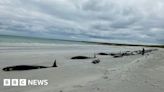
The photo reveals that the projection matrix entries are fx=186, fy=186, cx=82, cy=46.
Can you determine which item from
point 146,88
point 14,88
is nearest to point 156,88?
point 146,88

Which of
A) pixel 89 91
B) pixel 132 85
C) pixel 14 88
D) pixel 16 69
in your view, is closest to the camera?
pixel 89 91

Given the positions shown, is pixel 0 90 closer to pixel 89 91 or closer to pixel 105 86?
pixel 89 91

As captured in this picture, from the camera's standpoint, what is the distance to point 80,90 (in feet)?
23.0

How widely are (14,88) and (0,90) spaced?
50cm

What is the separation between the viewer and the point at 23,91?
22.7 feet

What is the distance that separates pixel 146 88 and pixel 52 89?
378cm

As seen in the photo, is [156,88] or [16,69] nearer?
[156,88]

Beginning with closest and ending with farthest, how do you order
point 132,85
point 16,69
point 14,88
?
point 14,88
point 132,85
point 16,69

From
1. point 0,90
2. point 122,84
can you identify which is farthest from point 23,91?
point 122,84

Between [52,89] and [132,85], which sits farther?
[132,85]

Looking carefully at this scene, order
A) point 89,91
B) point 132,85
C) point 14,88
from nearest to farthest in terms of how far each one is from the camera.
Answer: point 89,91, point 14,88, point 132,85

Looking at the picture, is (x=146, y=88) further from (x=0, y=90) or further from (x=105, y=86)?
(x=0, y=90)

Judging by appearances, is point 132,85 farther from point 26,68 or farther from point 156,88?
point 26,68

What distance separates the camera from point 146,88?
7.56 m
